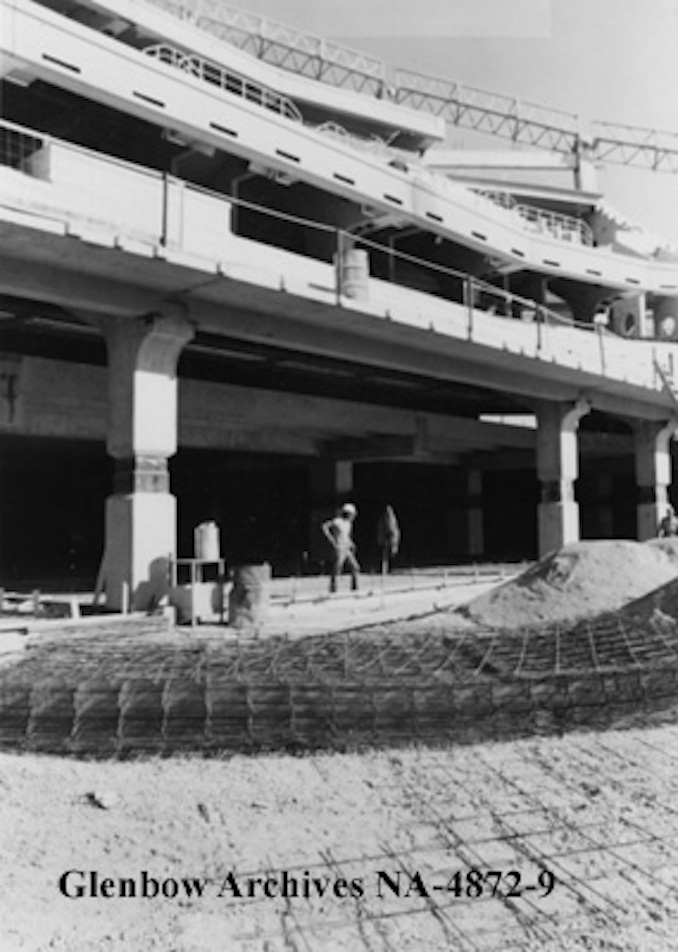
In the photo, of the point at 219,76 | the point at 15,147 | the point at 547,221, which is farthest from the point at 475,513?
the point at 15,147

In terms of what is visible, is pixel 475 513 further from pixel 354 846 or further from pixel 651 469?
pixel 354 846

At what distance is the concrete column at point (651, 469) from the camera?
2727cm

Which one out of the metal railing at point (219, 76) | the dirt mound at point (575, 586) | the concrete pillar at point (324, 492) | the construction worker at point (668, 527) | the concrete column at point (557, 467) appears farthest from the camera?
the concrete pillar at point (324, 492)

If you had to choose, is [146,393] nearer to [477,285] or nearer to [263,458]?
[477,285]

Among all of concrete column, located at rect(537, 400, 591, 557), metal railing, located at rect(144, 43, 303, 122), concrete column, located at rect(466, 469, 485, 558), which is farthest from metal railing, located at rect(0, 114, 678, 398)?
concrete column, located at rect(466, 469, 485, 558)

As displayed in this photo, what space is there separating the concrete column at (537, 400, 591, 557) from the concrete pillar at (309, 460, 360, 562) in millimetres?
5528

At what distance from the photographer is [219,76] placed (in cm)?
2733

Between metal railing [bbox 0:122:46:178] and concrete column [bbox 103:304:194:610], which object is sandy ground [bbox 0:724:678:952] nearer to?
concrete column [bbox 103:304:194:610]

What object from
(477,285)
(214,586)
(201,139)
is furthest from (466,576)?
(201,139)

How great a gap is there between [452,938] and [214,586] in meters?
8.53

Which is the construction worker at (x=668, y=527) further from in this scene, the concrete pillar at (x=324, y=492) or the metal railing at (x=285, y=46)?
the metal railing at (x=285, y=46)

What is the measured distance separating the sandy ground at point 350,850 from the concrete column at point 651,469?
2123cm

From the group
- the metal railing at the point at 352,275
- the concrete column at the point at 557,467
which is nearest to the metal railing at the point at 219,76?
the metal railing at the point at 352,275

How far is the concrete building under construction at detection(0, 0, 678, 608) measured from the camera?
12680mm
